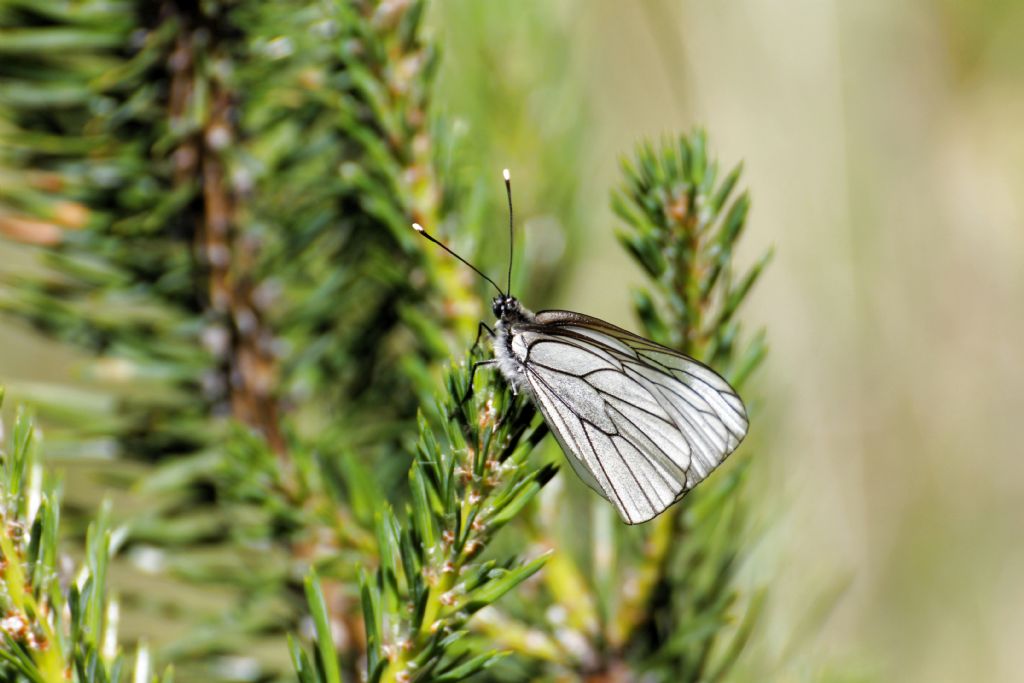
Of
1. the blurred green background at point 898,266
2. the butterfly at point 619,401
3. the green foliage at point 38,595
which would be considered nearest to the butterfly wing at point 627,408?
the butterfly at point 619,401

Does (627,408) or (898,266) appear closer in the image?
(627,408)

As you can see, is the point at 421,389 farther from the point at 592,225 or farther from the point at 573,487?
the point at 592,225

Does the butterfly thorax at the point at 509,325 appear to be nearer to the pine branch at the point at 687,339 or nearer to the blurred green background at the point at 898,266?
the pine branch at the point at 687,339

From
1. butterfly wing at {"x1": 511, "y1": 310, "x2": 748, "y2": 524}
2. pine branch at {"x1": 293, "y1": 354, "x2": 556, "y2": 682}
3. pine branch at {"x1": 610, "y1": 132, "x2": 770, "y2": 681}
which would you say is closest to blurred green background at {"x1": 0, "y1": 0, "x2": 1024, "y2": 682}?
butterfly wing at {"x1": 511, "y1": 310, "x2": 748, "y2": 524}

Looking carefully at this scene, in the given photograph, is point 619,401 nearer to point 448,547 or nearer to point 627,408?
point 627,408

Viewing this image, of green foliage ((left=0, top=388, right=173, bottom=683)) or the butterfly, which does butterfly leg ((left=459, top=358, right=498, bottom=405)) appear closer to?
the butterfly

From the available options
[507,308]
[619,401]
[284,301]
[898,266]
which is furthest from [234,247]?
[898,266]
